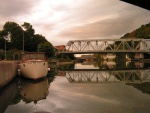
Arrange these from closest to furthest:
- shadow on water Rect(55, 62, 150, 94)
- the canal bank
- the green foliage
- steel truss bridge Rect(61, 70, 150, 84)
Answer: the canal bank
shadow on water Rect(55, 62, 150, 94)
steel truss bridge Rect(61, 70, 150, 84)
the green foliage

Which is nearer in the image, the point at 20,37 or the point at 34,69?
the point at 34,69

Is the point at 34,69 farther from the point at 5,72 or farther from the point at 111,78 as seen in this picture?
the point at 111,78

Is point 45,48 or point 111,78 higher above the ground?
point 45,48

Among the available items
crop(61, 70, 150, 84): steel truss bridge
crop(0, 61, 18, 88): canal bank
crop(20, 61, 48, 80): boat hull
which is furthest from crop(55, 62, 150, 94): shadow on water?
crop(0, 61, 18, 88): canal bank

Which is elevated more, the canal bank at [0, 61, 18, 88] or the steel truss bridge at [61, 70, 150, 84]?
the canal bank at [0, 61, 18, 88]

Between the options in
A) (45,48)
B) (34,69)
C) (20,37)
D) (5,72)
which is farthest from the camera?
(45,48)

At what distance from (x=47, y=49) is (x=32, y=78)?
7796cm

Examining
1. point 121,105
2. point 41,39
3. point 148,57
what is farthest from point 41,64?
point 148,57

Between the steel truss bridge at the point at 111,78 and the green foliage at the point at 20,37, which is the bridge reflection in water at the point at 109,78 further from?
the green foliage at the point at 20,37

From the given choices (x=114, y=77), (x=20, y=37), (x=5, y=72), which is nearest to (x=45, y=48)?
(x=20, y=37)

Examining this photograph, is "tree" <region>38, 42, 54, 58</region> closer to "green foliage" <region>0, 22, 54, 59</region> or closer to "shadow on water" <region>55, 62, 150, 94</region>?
"green foliage" <region>0, 22, 54, 59</region>

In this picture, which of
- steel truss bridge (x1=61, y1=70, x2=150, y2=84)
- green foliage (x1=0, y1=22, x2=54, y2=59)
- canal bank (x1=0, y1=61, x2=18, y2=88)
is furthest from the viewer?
green foliage (x1=0, y1=22, x2=54, y2=59)

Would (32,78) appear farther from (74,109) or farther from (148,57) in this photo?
(148,57)

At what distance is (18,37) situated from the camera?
100 meters
